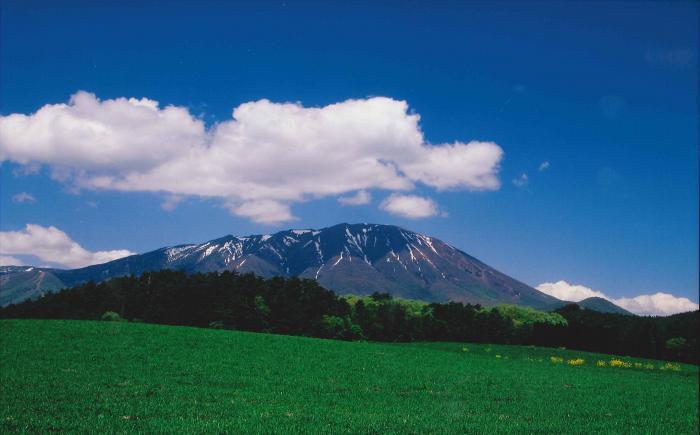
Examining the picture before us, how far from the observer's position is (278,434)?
1323 centimetres

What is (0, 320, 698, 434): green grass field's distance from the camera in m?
15.5

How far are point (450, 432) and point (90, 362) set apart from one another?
993 inches

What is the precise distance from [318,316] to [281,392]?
73.1 metres

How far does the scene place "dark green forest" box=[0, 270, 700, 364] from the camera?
87625 millimetres

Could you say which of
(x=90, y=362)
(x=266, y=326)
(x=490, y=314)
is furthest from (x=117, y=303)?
(x=490, y=314)

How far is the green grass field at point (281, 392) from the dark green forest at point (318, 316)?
45046 mm

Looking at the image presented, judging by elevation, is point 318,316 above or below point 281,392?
above

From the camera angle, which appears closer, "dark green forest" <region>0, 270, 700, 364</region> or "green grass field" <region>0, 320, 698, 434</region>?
"green grass field" <region>0, 320, 698, 434</region>

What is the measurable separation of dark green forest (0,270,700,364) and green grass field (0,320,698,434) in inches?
1773

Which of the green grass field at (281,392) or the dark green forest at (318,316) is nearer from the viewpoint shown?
the green grass field at (281,392)

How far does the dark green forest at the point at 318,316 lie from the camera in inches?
3450

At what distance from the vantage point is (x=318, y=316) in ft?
312

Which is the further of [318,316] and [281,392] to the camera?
[318,316]

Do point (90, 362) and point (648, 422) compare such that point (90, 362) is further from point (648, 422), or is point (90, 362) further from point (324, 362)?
point (648, 422)
